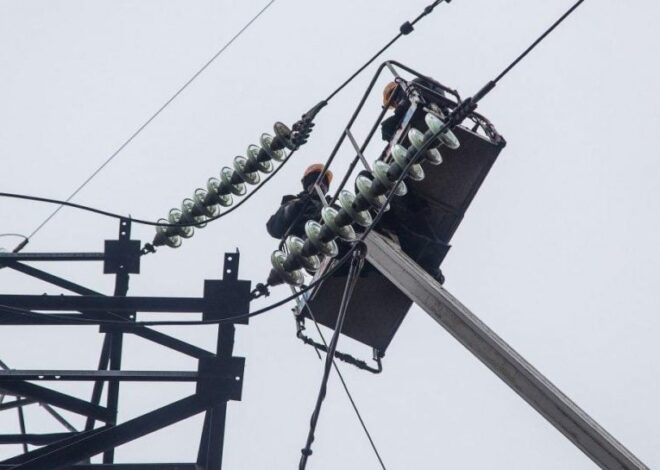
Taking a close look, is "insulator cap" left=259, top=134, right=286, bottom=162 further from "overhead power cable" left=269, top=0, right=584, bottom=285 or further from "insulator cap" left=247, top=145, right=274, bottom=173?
"overhead power cable" left=269, top=0, right=584, bottom=285

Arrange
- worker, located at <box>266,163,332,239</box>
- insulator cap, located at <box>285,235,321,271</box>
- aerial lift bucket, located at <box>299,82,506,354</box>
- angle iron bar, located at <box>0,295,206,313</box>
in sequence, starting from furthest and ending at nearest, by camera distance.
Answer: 1. worker, located at <box>266,163,332,239</box>
2. aerial lift bucket, located at <box>299,82,506,354</box>
3. insulator cap, located at <box>285,235,321,271</box>
4. angle iron bar, located at <box>0,295,206,313</box>

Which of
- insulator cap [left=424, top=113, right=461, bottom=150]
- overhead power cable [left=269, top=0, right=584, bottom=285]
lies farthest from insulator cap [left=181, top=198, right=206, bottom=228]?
insulator cap [left=424, top=113, right=461, bottom=150]

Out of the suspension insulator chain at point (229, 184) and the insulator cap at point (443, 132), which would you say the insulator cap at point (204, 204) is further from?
the insulator cap at point (443, 132)

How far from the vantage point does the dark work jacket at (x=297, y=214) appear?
28.6ft

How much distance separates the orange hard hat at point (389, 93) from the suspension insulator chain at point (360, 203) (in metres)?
1.23

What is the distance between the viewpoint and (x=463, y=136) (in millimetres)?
7809

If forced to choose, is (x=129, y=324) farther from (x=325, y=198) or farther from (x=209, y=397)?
(x=325, y=198)

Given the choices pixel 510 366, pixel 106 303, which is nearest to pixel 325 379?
pixel 510 366

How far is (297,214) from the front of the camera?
8719mm

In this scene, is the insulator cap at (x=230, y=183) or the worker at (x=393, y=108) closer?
the worker at (x=393, y=108)

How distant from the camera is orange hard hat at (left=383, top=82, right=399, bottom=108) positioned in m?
8.38

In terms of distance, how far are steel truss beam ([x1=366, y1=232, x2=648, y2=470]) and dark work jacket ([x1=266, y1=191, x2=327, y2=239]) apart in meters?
1.36

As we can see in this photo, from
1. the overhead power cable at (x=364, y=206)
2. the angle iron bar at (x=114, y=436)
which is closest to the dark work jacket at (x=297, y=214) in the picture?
the overhead power cable at (x=364, y=206)

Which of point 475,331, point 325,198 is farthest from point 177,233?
point 475,331
